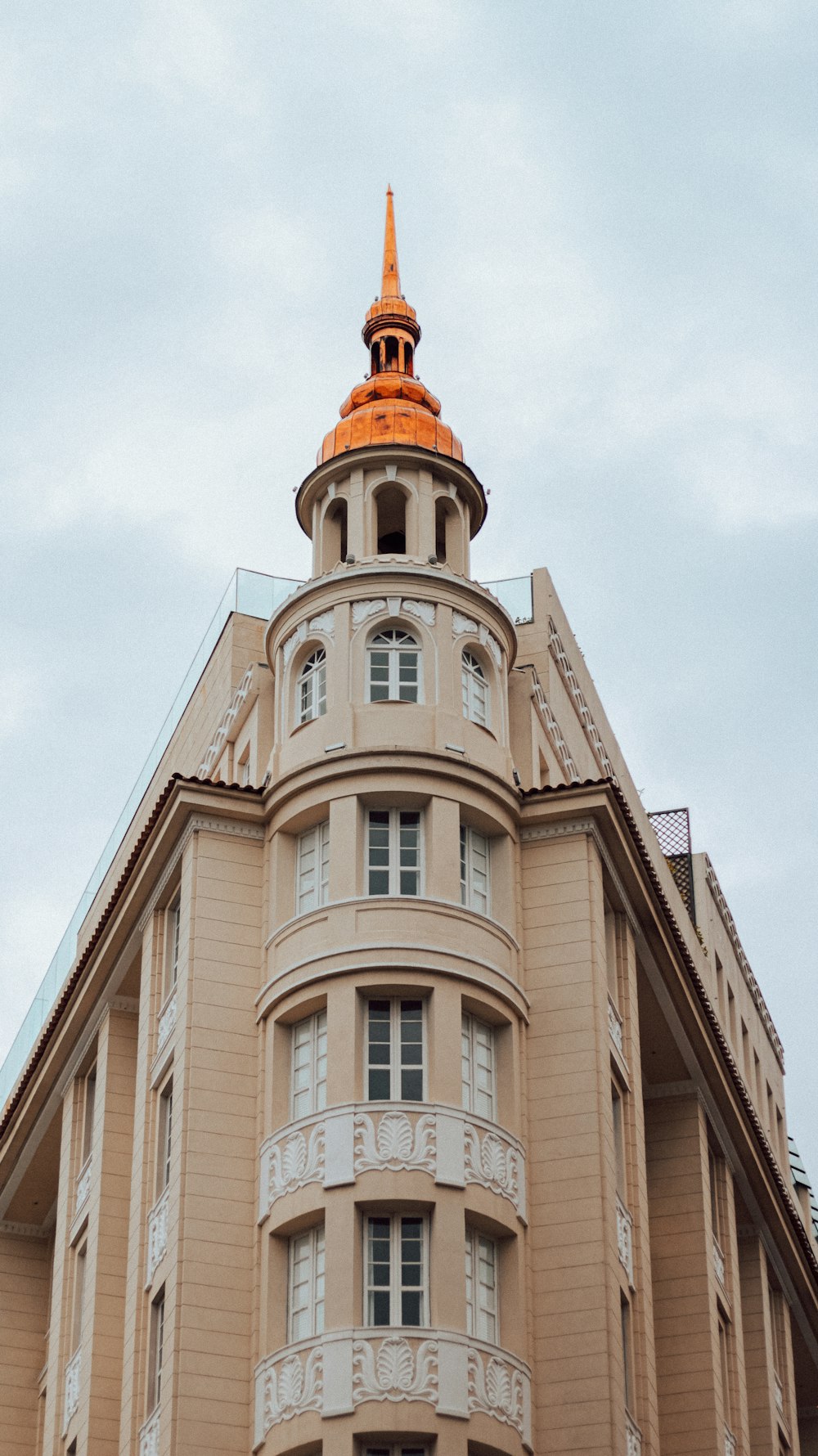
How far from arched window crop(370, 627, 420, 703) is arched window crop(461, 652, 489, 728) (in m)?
0.97

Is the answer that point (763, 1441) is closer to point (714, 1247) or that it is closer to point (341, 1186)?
point (714, 1247)

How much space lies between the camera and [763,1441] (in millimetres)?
53312

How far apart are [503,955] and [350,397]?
566 inches

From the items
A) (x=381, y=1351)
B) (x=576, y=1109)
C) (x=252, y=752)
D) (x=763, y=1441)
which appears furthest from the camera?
(x=763, y=1441)

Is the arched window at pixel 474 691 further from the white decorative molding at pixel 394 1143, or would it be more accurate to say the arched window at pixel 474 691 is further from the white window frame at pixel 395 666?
the white decorative molding at pixel 394 1143

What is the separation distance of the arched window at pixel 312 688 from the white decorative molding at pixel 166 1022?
5.73 m

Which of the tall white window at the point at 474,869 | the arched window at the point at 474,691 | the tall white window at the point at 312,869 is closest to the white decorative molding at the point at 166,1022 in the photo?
the tall white window at the point at 312,869

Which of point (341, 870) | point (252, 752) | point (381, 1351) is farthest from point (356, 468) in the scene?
point (381, 1351)

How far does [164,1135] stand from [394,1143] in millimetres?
5794

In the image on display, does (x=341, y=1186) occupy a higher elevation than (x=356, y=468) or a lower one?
lower

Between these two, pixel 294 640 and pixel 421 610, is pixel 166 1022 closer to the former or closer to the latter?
pixel 294 640

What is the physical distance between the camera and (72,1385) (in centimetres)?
4816

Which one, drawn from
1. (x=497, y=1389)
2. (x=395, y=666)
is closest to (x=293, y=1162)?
(x=497, y=1389)

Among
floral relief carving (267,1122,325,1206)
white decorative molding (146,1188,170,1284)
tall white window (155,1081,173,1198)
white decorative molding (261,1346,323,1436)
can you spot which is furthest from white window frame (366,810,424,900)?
white decorative molding (261,1346,323,1436)
